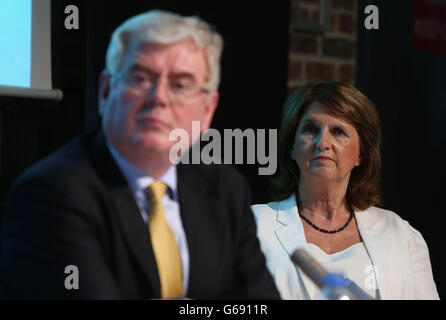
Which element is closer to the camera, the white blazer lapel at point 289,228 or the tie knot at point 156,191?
the tie knot at point 156,191

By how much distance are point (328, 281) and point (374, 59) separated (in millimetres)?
776

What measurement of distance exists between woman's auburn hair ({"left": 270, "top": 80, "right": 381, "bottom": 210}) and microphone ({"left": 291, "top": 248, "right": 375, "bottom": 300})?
174mm

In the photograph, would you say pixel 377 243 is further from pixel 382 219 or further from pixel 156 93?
pixel 156 93

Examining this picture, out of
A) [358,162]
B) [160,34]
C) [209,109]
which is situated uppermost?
[160,34]

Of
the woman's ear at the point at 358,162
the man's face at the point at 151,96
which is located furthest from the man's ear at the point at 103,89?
the woman's ear at the point at 358,162

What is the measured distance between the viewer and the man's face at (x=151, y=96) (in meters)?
0.87

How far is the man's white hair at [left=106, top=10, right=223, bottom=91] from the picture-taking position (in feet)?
2.85

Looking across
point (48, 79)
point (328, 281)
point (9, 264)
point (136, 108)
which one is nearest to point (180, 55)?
point (136, 108)

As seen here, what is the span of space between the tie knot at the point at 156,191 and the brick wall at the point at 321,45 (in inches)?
26.1

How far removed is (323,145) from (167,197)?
15.4 inches


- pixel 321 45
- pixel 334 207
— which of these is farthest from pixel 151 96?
pixel 321 45

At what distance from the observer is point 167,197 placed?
36.1 inches

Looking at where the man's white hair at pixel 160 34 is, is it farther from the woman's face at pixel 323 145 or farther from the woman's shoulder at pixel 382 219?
the woman's shoulder at pixel 382 219

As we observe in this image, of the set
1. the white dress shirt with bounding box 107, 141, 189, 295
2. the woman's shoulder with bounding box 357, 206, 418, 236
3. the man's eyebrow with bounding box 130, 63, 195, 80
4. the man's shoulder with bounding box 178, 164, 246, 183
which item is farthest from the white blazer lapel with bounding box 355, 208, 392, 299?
the man's eyebrow with bounding box 130, 63, 195, 80
